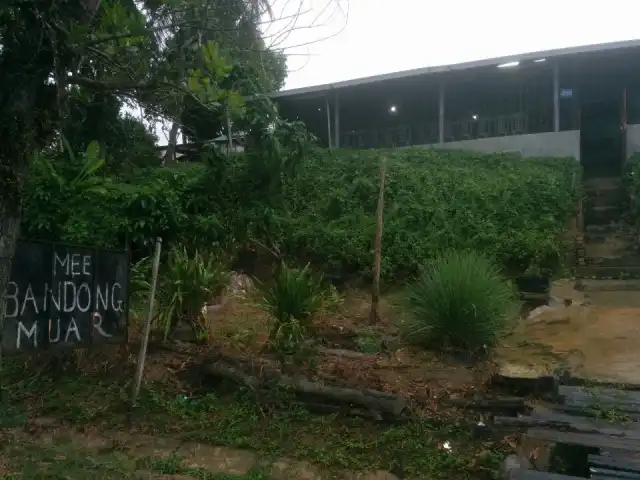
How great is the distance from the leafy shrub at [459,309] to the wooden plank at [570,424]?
1.72m

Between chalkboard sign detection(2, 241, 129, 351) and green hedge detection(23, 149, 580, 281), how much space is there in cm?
223

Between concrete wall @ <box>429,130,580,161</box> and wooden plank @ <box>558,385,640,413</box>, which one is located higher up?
concrete wall @ <box>429,130,580,161</box>

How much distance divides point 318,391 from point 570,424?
2.10 m

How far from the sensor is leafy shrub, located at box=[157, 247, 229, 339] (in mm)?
6461

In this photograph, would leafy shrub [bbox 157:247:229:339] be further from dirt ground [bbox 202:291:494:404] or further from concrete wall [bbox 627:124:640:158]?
concrete wall [bbox 627:124:640:158]

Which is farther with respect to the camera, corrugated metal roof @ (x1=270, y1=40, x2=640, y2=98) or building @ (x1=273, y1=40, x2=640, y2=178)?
A: building @ (x1=273, y1=40, x2=640, y2=178)

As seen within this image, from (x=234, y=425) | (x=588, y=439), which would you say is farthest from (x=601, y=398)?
(x=234, y=425)

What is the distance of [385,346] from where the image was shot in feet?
22.0

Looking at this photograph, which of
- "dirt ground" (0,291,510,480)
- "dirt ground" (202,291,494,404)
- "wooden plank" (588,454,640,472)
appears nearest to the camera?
"wooden plank" (588,454,640,472)

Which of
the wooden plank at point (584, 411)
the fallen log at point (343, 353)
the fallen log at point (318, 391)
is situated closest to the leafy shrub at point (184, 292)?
the fallen log at point (318, 391)

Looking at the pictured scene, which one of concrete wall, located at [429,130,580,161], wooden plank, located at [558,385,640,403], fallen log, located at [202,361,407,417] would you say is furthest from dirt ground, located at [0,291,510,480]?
concrete wall, located at [429,130,580,161]

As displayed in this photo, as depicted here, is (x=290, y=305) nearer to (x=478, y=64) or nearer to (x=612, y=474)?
(x=612, y=474)

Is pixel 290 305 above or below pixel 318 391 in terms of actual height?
above

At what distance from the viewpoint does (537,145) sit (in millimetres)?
→ 14141
